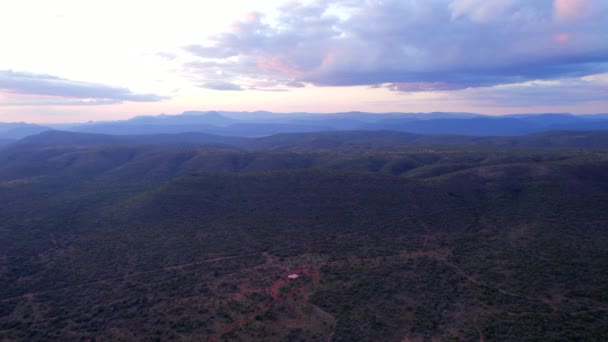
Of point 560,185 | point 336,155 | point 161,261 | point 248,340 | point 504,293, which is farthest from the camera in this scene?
point 336,155

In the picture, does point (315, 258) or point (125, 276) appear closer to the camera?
point (125, 276)

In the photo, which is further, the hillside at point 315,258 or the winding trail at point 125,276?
the winding trail at point 125,276

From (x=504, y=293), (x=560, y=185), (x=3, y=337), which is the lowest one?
(x=3, y=337)

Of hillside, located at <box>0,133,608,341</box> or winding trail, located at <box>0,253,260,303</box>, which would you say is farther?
winding trail, located at <box>0,253,260,303</box>

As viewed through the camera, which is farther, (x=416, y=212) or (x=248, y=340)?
(x=416, y=212)

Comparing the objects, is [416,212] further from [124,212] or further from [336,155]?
[336,155]

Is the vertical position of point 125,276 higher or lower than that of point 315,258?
lower

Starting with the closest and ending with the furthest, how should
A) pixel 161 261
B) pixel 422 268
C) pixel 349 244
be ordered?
pixel 422 268, pixel 161 261, pixel 349 244

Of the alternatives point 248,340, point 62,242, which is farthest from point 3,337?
point 62,242
